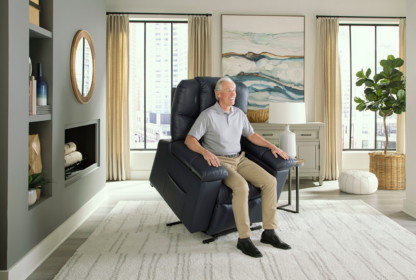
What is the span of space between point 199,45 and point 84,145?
7.48 feet

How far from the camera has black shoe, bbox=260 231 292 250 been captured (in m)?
2.43

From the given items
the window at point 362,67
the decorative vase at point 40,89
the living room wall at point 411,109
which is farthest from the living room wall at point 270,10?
the decorative vase at point 40,89

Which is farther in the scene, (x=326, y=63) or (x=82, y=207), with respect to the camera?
(x=326, y=63)

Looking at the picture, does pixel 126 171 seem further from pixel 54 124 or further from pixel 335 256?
pixel 335 256

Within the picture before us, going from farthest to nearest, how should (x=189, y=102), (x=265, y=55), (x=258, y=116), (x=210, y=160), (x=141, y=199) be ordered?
(x=265, y=55), (x=258, y=116), (x=141, y=199), (x=189, y=102), (x=210, y=160)

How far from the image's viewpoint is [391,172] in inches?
174

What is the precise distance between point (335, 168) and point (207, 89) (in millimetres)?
2973

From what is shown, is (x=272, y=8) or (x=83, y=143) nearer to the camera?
(x=83, y=143)

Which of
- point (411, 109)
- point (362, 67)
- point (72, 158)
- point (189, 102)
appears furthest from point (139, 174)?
point (362, 67)

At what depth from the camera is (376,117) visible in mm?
5473

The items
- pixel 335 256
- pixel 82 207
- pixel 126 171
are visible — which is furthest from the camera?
pixel 126 171

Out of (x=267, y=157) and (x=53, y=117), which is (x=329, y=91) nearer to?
(x=267, y=157)

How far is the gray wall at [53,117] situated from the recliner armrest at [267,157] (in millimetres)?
1497

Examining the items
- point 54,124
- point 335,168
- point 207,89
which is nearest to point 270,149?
point 207,89
